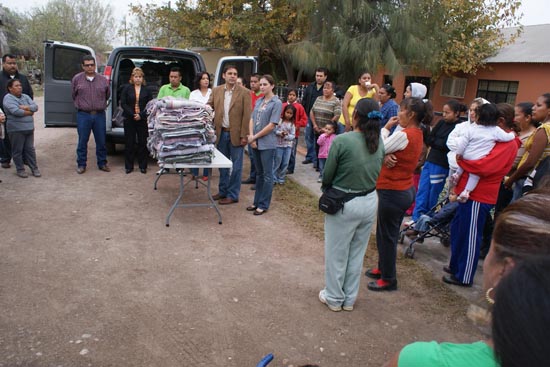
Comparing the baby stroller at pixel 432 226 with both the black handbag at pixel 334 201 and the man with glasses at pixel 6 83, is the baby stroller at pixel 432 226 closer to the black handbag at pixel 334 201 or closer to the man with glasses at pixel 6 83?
the black handbag at pixel 334 201

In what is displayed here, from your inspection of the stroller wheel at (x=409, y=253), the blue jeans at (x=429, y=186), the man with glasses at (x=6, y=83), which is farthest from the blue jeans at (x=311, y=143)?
the man with glasses at (x=6, y=83)

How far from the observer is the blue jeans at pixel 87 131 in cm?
716

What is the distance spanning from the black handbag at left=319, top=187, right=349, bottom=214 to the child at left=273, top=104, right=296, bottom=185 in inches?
139

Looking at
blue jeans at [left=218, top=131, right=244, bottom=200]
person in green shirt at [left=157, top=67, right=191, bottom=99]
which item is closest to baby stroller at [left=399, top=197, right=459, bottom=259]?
blue jeans at [left=218, top=131, right=244, bottom=200]

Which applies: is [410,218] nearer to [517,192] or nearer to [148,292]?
[517,192]

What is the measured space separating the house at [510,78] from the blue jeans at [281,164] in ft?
35.5

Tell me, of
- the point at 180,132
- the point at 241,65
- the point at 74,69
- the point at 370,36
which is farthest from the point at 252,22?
the point at 180,132

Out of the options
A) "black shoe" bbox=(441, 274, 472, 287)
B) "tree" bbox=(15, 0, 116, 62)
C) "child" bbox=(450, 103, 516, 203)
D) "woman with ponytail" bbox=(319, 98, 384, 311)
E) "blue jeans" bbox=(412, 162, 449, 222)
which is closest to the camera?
"woman with ponytail" bbox=(319, 98, 384, 311)

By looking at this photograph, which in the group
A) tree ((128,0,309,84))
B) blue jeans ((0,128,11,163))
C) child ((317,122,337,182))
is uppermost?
tree ((128,0,309,84))

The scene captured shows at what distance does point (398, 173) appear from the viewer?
3.69 metres

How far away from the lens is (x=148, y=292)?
3.67m

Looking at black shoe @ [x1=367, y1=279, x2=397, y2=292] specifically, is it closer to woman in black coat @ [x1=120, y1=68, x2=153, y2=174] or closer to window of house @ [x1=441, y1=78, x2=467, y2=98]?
woman in black coat @ [x1=120, y1=68, x2=153, y2=174]

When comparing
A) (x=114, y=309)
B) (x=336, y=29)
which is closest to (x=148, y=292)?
(x=114, y=309)

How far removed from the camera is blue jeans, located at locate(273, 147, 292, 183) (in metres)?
7.05
